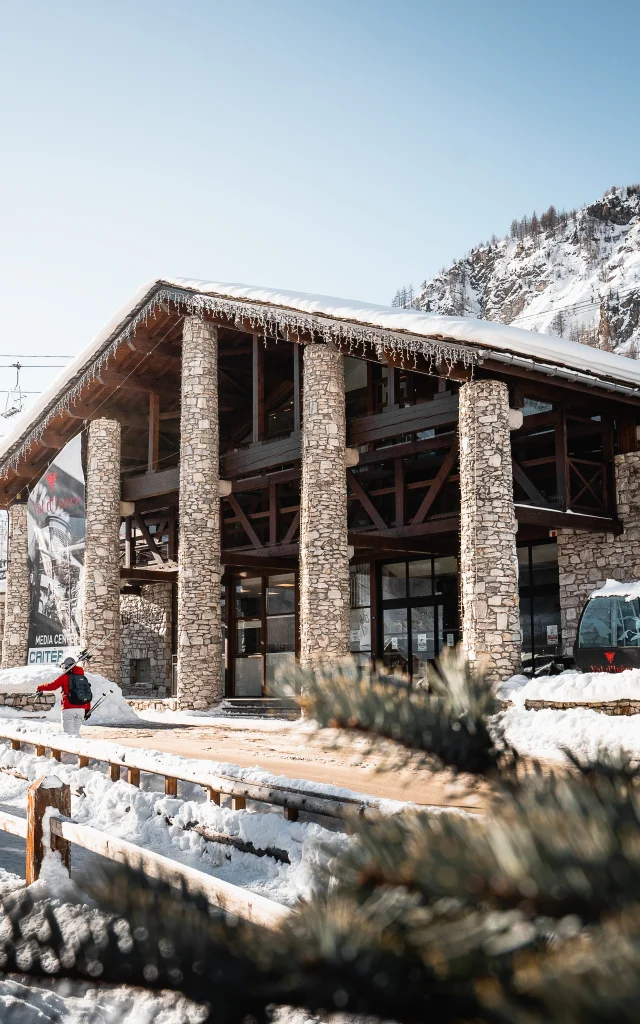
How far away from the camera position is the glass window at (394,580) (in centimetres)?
2370

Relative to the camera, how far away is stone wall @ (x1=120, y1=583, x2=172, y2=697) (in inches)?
1151

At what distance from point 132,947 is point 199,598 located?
797 inches

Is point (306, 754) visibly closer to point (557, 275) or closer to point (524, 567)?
point (524, 567)

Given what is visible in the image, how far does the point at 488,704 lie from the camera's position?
1201 mm

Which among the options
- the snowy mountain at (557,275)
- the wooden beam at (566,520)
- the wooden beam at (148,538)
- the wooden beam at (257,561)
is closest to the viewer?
the wooden beam at (566,520)

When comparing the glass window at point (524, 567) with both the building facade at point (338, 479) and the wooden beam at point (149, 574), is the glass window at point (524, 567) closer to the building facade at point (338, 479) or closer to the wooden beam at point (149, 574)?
the building facade at point (338, 479)

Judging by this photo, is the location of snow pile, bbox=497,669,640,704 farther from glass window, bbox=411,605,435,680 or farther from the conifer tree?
the conifer tree

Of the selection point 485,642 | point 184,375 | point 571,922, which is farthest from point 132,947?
point 184,375

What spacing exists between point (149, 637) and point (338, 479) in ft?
43.1

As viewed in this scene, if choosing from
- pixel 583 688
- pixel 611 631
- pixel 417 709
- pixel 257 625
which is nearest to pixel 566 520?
pixel 611 631

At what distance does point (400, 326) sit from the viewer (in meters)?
16.0

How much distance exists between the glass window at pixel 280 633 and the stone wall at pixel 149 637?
432cm

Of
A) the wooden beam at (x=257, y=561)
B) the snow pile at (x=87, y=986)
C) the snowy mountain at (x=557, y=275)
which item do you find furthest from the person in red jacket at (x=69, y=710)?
the snowy mountain at (x=557, y=275)

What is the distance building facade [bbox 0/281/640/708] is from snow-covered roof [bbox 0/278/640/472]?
1.9 inches
